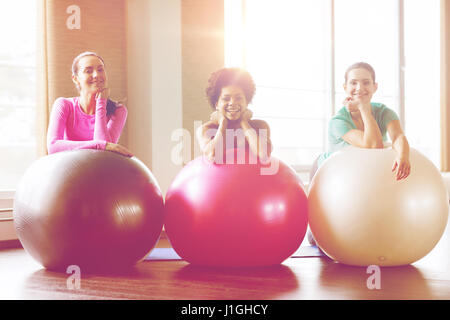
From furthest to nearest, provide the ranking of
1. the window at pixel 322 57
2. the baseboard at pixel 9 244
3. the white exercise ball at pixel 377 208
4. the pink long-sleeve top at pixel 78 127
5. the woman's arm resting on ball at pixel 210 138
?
the window at pixel 322 57
the baseboard at pixel 9 244
the pink long-sleeve top at pixel 78 127
the woman's arm resting on ball at pixel 210 138
the white exercise ball at pixel 377 208

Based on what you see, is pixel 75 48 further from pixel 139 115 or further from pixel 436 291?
pixel 436 291

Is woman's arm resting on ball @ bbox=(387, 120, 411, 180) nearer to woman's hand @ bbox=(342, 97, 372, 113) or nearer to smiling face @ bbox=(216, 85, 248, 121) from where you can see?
woman's hand @ bbox=(342, 97, 372, 113)

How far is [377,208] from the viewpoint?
209cm

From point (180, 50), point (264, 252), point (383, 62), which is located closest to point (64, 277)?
point (264, 252)

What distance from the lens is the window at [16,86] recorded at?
3561mm

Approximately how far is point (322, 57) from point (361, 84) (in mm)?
2874

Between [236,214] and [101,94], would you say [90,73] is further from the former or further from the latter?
[236,214]

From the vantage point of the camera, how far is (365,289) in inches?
71.5

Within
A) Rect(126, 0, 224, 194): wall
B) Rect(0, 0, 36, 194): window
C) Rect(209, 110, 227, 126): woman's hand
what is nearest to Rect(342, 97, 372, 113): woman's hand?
Rect(209, 110, 227, 126): woman's hand

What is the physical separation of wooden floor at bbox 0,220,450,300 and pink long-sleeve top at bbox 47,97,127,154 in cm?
57

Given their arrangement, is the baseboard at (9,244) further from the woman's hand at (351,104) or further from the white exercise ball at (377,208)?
the woman's hand at (351,104)

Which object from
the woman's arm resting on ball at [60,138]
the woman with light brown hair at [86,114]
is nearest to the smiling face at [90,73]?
the woman with light brown hair at [86,114]

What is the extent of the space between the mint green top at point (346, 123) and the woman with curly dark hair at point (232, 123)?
36 cm

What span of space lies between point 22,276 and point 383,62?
4627 mm
